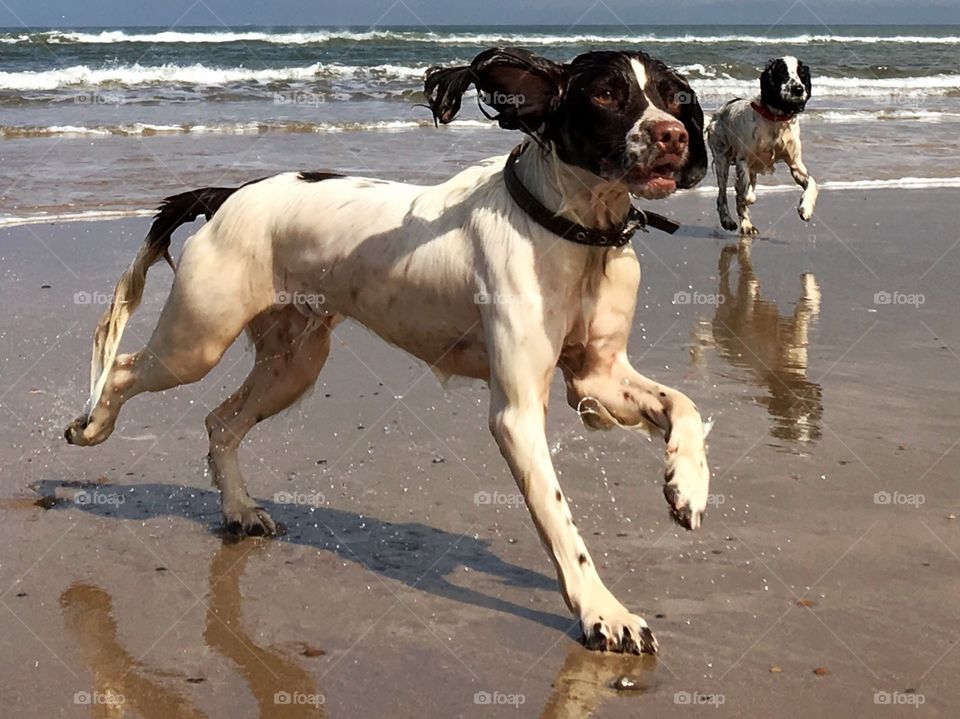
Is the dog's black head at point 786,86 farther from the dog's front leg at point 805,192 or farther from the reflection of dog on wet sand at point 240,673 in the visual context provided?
the reflection of dog on wet sand at point 240,673

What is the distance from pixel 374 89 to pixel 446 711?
22.5 metres

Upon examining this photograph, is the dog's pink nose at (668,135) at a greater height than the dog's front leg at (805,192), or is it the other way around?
the dog's pink nose at (668,135)

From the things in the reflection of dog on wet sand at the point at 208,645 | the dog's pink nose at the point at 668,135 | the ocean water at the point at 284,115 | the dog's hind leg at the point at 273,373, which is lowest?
the ocean water at the point at 284,115

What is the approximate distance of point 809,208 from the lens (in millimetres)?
10039

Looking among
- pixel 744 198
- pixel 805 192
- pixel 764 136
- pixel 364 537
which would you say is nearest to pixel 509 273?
pixel 364 537

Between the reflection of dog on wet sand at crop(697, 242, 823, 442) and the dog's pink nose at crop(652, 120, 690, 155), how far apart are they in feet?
6.70

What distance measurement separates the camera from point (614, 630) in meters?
A: 3.51

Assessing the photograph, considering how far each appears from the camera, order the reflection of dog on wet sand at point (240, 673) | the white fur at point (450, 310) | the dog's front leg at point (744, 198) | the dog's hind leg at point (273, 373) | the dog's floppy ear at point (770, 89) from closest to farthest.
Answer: the reflection of dog on wet sand at point (240, 673) → the white fur at point (450, 310) → the dog's hind leg at point (273, 373) → the dog's front leg at point (744, 198) → the dog's floppy ear at point (770, 89)

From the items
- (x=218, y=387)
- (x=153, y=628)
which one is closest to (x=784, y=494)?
(x=153, y=628)

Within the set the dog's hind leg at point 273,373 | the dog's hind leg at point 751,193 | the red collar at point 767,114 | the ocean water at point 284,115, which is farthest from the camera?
the ocean water at point 284,115

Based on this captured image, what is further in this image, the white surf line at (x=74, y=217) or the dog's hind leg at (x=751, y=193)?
the dog's hind leg at (x=751, y=193)

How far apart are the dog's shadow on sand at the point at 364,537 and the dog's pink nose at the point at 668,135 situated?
129 cm

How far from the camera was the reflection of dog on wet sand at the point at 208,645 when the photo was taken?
3.25 m

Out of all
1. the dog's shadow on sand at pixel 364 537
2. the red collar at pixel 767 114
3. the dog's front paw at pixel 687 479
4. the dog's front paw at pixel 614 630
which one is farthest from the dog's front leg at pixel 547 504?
the red collar at pixel 767 114
